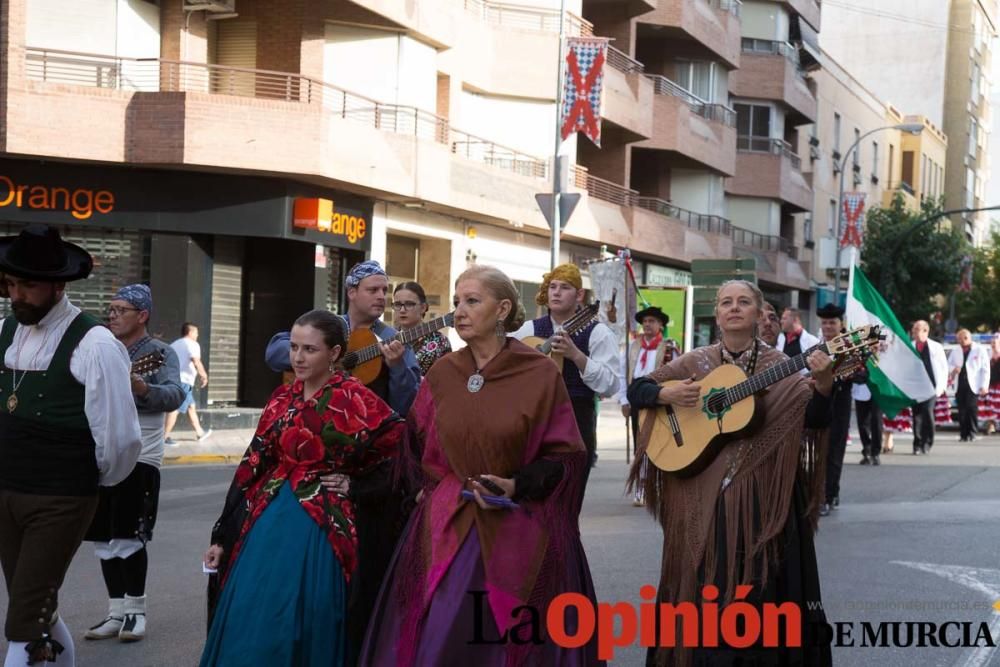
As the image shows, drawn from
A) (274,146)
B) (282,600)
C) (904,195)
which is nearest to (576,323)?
(282,600)

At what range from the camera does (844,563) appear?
10.4 m

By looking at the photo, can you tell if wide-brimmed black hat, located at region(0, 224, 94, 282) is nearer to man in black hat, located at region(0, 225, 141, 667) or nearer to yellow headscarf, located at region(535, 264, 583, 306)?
man in black hat, located at region(0, 225, 141, 667)

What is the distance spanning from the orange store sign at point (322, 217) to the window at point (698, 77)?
18.8 m

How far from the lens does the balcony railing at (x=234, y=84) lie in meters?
22.3

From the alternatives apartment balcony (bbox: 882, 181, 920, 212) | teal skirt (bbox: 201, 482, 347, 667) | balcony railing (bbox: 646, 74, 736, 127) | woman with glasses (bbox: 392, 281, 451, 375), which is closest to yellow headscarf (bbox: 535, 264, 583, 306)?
woman with glasses (bbox: 392, 281, 451, 375)

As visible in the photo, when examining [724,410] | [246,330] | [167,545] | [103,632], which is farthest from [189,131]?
[724,410]

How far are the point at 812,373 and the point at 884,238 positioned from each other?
53917mm

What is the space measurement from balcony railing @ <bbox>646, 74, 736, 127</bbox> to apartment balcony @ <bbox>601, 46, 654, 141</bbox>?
5.48 ft

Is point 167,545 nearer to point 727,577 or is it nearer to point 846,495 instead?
point 727,577

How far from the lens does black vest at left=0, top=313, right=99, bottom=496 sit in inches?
224

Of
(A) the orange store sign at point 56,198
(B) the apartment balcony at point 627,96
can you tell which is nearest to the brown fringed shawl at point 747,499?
(A) the orange store sign at point 56,198

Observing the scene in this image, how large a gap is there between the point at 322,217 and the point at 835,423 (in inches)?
480

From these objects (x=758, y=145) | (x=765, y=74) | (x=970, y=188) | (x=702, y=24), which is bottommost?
(x=758, y=145)

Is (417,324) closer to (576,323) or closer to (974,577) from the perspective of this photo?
(576,323)
